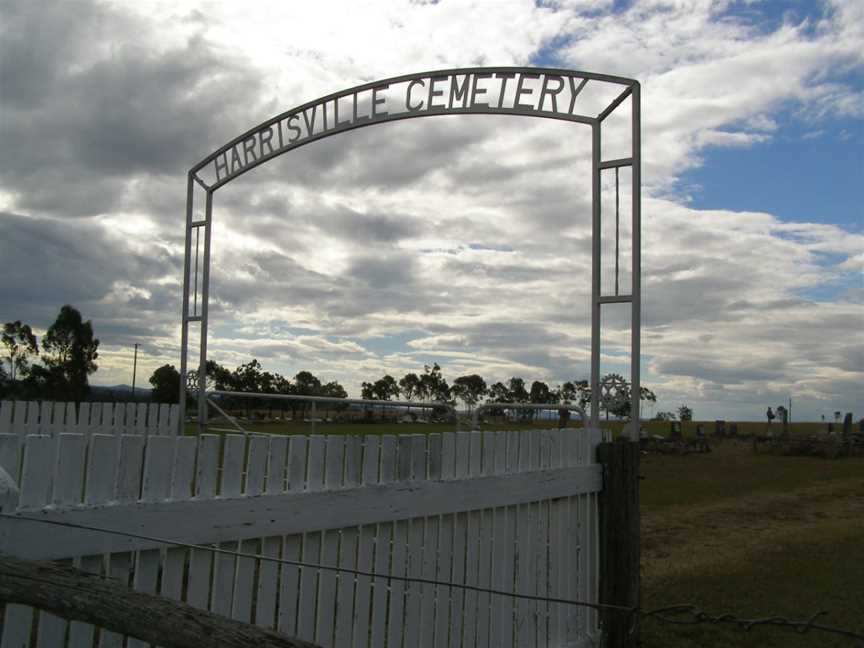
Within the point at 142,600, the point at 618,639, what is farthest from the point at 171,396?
the point at 142,600

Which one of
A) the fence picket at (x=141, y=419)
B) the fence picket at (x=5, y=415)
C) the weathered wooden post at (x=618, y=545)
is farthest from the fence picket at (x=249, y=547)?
the fence picket at (x=141, y=419)

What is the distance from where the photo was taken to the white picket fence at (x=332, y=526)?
318cm

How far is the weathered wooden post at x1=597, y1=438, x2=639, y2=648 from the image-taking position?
6.14 meters

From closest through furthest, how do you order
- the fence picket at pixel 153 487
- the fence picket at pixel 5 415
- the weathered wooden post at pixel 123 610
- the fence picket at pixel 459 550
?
1. the weathered wooden post at pixel 123 610
2. the fence picket at pixel 153 487
3. the fence picket at pixel 459 550
4. the fence picket at pixel 5 415

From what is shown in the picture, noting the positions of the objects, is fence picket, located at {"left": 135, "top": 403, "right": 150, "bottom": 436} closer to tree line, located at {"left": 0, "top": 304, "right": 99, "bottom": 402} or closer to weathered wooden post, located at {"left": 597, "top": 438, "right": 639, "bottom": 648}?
weathered wooden post, located at {"left": 597, "top": 438, "right": 639, "bottom": 648}

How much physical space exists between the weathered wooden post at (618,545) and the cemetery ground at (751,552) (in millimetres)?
478

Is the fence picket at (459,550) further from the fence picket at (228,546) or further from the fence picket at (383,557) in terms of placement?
the fence picket at (228,546)

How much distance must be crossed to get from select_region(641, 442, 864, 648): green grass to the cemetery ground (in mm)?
13

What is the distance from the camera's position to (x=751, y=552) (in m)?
10.2

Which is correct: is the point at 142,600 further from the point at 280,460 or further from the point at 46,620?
the point at 280,460

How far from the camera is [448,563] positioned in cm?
482

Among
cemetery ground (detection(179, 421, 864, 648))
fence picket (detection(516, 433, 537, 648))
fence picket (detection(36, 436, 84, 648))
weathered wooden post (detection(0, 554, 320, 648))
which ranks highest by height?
fence picket (detection(36, 436, 84, 648))

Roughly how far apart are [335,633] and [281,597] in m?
0.45

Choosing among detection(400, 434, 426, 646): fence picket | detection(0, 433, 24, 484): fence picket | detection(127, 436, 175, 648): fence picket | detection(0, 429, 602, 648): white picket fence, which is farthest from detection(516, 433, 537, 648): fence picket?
detection(0, 433, 24, 484): fence picket
